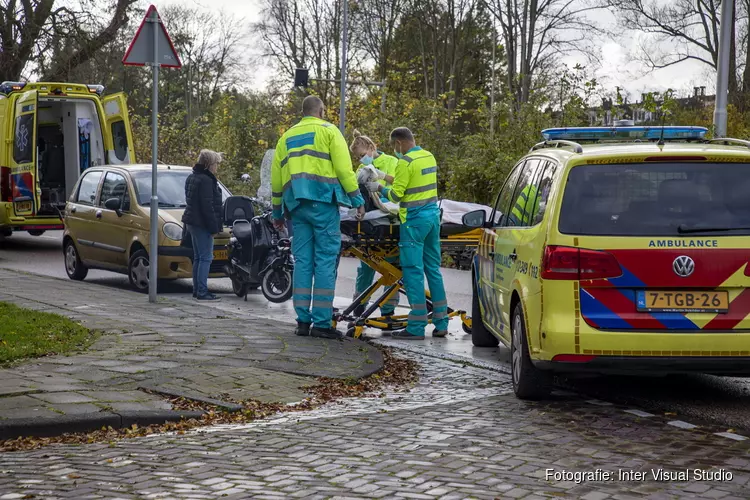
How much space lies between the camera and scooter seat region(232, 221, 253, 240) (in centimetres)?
1332

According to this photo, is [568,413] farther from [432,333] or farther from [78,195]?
[78,195]

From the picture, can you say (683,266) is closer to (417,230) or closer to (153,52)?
(417,230)

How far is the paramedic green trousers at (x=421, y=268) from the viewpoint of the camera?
1007 centimetres

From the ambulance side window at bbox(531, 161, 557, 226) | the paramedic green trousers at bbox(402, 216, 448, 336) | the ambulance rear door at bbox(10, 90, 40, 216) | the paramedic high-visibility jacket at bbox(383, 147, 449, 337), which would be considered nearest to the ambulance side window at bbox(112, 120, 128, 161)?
the ambulance rear door at bbox(10, 90, 40, 216)

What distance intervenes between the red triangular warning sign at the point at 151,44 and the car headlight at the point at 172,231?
239 cm

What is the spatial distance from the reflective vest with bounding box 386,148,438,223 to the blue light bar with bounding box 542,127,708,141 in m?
1.61

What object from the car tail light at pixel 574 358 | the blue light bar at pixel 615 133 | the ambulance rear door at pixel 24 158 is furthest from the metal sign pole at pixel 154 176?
the ambulance rear door at pixel 24 158

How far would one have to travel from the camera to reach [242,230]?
13.4 m

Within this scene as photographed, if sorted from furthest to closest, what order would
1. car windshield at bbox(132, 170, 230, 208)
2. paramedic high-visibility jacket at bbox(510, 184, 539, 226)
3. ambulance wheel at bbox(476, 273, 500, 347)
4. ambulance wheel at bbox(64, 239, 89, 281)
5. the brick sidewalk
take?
ambulance wheel at bbox(64, 239, 89, 281), car windshield at bbox(132, 170, 230, 208), ambulance wheel at bbox(476, 273, 500, 347), paramedic high-visibility jacket at bbox(510, 184, 539, 226), the brick sidewalk

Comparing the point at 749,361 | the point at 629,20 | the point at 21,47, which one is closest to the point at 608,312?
the point at 749,361

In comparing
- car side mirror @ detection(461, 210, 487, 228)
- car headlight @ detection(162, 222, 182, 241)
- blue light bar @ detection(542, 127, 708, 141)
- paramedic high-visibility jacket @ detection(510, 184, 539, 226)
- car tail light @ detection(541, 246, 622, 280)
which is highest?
blue light bar @ detection(542, 127, 708, 141)

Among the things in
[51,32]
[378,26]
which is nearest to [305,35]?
[378,26]

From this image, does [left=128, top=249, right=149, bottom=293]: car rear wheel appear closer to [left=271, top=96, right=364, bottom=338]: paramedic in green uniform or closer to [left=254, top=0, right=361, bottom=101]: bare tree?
[left=271, top=96, right=364, bottom=338]: paramedic in green uniform

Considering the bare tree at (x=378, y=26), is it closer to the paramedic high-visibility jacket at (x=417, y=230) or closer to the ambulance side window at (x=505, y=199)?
the paramedic high-visibility jacket at (x=417, y=230)
